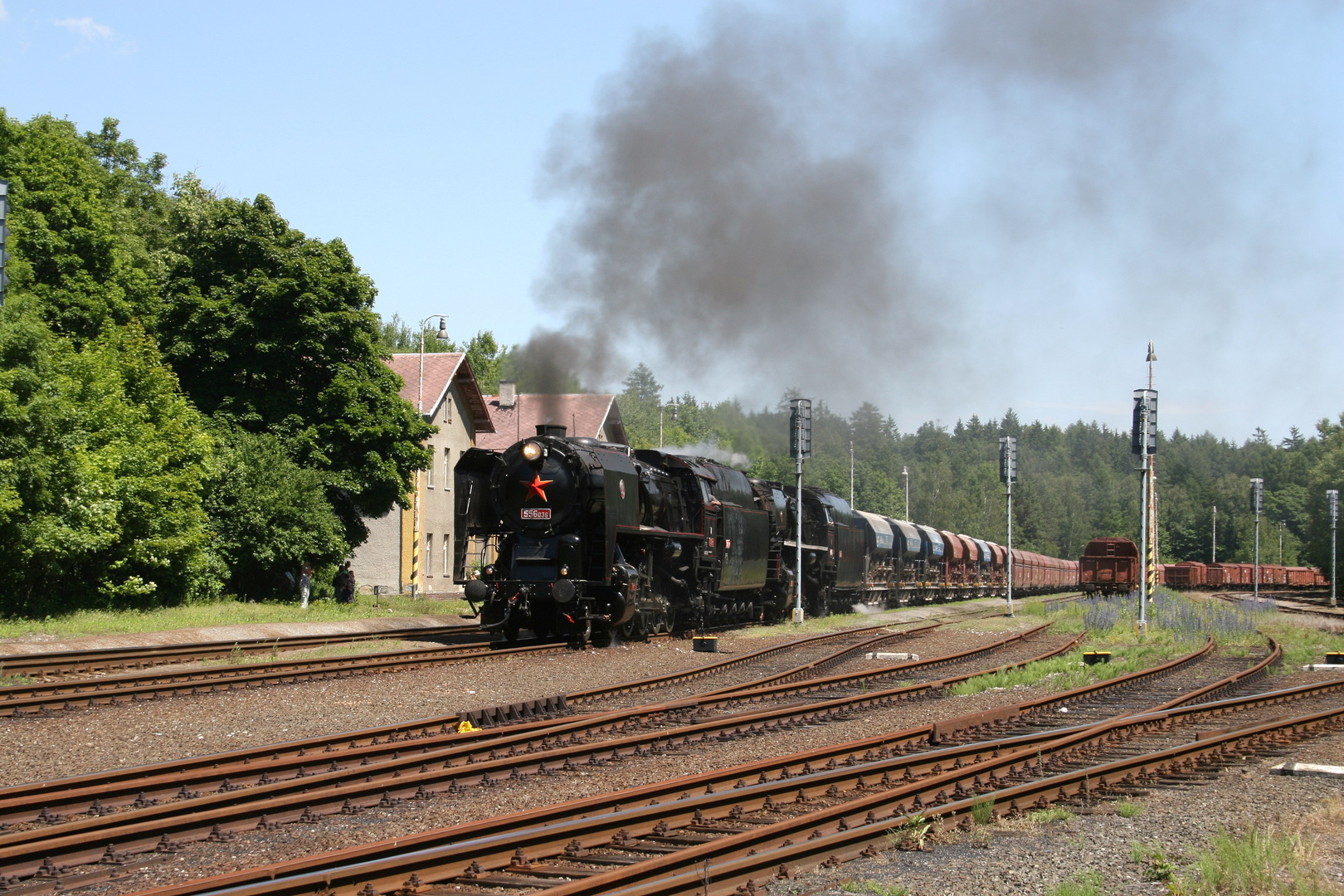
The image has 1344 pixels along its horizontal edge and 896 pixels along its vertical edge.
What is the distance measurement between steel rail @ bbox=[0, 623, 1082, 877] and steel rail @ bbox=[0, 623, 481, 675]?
9.32m

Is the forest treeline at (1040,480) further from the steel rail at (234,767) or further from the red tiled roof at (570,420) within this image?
the steel rail at (234,767)

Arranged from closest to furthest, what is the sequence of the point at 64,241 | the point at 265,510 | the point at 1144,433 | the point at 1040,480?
the point at 1144,433 < the point at 265,510 < the point at 64,241 < the point at 1040,480

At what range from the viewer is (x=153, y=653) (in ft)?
59.8

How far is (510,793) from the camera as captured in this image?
28.7ft

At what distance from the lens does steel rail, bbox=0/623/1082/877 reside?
21.8 ft

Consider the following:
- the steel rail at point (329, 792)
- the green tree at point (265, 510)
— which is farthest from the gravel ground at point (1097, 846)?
the green tree at point (265, 510)

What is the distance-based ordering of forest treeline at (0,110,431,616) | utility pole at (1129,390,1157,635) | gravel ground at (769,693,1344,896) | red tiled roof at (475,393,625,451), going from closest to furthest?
gravel ground at (769,693,1344,896), forest treeline at (0,110,431,616), utility pole at (1129,390,1157,635), red tiled roof at (475,393,625,451)

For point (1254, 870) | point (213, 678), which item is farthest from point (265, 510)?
point (1254, 870)

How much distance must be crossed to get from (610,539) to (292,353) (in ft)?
56.7

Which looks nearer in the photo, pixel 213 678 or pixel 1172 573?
pixel 213 678

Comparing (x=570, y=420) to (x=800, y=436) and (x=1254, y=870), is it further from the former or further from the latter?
(x=1254, y=870)

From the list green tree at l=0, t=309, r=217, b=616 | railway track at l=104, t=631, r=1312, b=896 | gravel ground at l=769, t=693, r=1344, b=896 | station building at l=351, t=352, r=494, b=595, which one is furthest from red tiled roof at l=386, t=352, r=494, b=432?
gravel ground at l=769, t=693, r=1344, b=896

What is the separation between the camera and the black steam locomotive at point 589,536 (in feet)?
64.7

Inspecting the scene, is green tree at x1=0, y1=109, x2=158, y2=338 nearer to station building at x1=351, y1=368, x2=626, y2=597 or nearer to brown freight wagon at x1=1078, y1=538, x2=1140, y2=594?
station building at x1=351, y1=368, x2=626, y2=597
